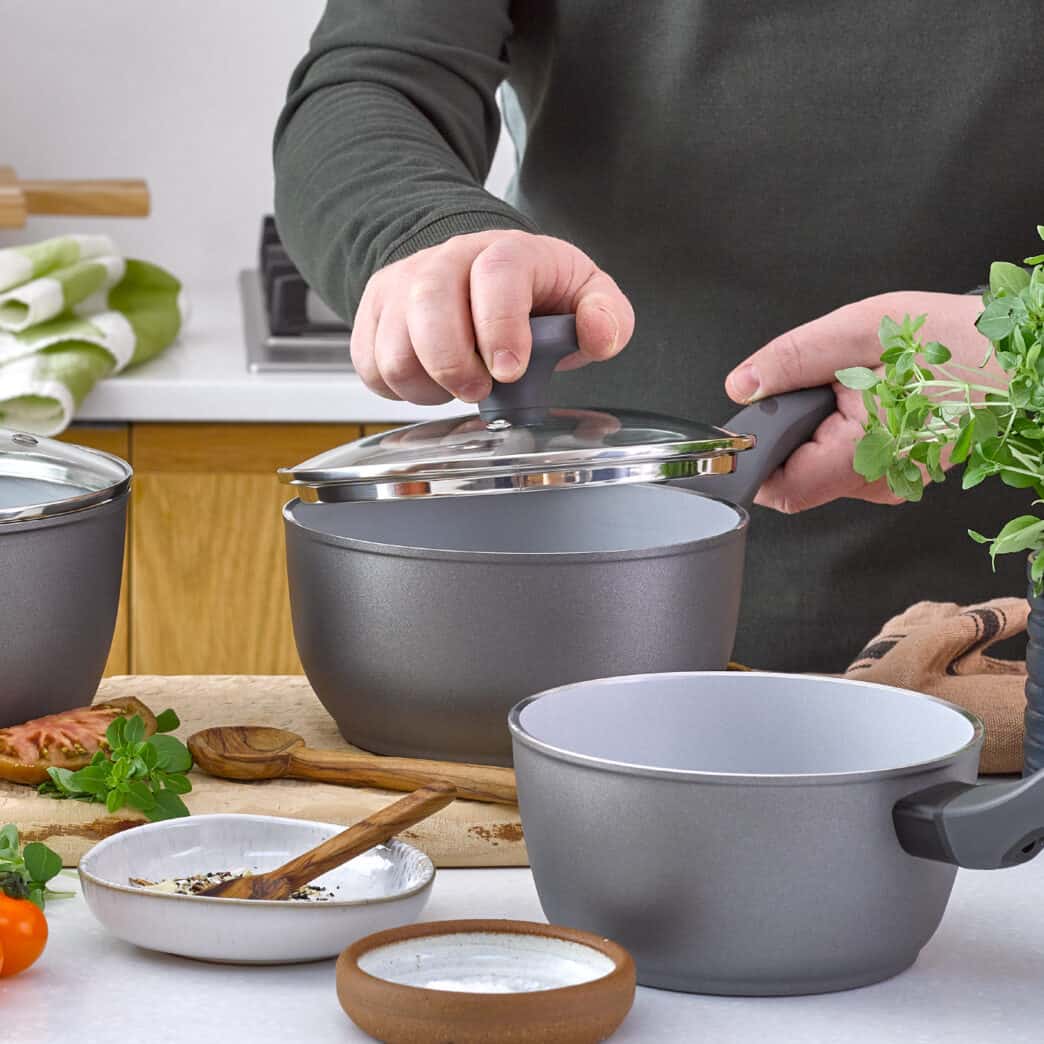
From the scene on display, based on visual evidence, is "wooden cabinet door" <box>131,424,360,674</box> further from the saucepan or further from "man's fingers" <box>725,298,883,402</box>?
the saucepan

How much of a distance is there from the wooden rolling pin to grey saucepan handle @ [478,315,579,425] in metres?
1.35

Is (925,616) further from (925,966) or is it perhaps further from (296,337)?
(296,337)

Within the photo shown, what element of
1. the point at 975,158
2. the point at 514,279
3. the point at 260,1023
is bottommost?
the point at 260,1023

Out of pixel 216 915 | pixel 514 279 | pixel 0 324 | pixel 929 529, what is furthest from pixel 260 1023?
pixel 0 324

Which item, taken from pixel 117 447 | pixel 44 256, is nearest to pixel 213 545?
pixel 117 447

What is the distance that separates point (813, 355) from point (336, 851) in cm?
40

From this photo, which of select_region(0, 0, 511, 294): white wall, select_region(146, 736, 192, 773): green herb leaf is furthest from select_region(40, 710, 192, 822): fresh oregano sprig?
select_region(0, 0, 511, 294): white wall

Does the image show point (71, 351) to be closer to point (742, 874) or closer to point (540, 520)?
point (540, 520)

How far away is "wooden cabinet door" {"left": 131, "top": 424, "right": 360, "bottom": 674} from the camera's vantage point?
1817mm

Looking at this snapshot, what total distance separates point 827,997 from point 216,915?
0.21 meters

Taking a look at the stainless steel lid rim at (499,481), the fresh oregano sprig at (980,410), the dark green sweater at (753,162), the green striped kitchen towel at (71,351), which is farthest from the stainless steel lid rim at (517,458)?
the green striped kitchen towel at (71,351)

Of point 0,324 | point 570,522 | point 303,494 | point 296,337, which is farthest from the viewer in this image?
point 296,337

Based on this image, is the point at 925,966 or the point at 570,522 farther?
the point at 570,522

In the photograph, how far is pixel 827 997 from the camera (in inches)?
21.5
